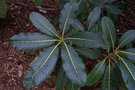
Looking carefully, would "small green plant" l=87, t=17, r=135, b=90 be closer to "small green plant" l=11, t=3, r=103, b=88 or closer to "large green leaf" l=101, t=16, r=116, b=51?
"large green leaf" l=101, t=16, r=116, b=51

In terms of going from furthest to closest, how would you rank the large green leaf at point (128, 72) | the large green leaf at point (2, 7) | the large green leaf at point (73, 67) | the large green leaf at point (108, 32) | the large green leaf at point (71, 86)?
the large green leaf at point (2, 7) < the large green leaf at point (71, 86) < the large green leaf at point (108, 32) < the large green leaf at point (128, 72) < the large green leaf at point (73, 67)

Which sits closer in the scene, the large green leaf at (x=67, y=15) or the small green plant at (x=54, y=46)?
the small green plant at (x=54, y=46)

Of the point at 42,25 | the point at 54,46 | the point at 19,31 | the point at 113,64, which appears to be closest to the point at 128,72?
the point at 113,64

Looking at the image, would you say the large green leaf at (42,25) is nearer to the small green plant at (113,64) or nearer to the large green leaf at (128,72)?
the small green plant at (113,64)

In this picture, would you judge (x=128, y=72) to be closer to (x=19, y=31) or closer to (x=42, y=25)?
(x=42, y=25)

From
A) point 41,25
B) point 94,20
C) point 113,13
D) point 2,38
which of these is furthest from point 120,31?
point 41,25

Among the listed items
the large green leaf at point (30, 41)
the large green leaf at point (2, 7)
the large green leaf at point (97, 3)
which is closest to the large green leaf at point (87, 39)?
the large green leaf at point (30, 41)

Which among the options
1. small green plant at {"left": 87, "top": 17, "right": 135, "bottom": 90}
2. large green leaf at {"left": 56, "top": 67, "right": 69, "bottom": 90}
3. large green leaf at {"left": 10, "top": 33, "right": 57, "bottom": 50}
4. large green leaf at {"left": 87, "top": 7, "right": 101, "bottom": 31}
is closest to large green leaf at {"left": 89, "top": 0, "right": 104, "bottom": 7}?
large green leaf at {"left": 87, "top": 7, "right": 101, "bottom": 31}

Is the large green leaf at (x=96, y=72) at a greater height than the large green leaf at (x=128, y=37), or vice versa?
the large green leaf at (x=128, y=37)
